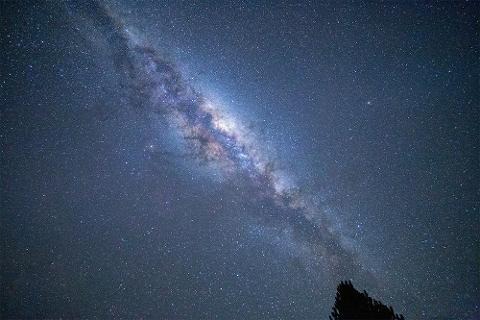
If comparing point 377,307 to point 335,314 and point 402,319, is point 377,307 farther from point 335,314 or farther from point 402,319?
point 335,314

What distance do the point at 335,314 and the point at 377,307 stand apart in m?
0.98

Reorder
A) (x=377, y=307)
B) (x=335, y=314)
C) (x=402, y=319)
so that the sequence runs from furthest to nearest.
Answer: (x=335, y=314), (x=377, y=307), (x=402, y=319)

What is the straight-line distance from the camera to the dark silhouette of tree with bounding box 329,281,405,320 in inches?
210

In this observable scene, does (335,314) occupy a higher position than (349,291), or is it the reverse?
(349,291)

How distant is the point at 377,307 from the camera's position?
18.0ft

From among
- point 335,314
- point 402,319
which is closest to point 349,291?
point 335,314

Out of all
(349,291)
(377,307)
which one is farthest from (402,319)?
(349,291)

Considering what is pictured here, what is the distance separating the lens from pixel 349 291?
5996mm

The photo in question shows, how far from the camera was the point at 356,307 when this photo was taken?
5688 mm

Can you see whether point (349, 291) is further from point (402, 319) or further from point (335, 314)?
point (402, 319)

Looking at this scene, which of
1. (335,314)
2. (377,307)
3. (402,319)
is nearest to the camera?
(402,319)

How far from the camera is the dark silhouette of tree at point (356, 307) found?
5.34 meters

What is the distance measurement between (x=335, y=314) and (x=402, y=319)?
140cm

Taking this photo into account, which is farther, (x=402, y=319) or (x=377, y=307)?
(x=377, y=307)
